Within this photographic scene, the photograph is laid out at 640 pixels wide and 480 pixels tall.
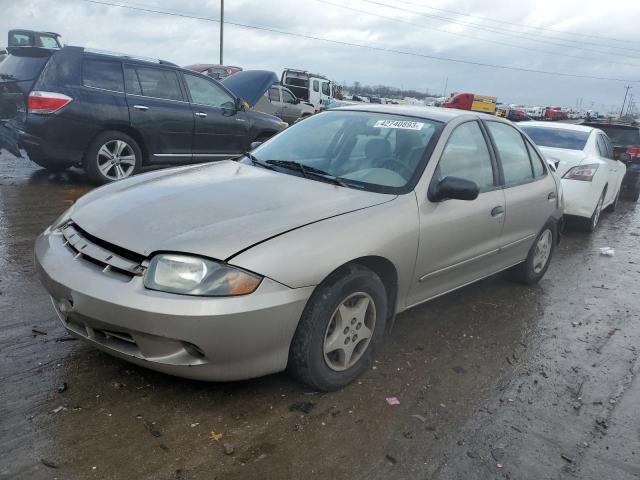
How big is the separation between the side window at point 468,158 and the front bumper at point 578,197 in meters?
3.82

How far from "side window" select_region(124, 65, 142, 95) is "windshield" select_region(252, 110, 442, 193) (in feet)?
13.9

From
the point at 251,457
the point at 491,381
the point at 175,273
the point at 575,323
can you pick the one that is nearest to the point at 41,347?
the point at 175,273

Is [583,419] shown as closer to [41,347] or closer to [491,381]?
[491,381]

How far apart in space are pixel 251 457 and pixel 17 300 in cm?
231

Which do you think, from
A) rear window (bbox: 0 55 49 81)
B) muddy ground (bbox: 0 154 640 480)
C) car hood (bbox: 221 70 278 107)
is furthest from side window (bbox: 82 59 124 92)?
muddy ground (bbox: 0 154 640 480)

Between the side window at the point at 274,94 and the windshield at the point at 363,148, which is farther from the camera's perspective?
the side window at the point at 274,94

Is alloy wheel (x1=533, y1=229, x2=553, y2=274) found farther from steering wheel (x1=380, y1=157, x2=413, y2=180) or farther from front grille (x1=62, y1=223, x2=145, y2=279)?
front grille (x1=62, y1=223, x2=145, y2=279)

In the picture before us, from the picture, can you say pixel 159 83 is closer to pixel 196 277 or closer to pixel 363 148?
pixel 363 148

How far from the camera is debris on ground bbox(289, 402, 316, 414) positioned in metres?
2.77

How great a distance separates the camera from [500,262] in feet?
14.3

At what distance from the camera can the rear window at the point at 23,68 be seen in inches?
317

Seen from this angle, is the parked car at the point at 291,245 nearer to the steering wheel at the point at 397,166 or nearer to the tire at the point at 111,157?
the steering wheel at the point at 397,166

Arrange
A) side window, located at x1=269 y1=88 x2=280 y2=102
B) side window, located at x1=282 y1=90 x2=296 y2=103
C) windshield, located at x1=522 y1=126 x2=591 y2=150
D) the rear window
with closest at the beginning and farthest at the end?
windshield, located at x1=522 y1=126 x2=591 y2=150, the rear window, side window, located at x1=269 y1=88 x2=280 y2=102, side window, located at x1=282 y1=90 x2=296 y2=103

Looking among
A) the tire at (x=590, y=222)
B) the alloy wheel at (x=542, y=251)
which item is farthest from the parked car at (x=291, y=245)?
the tire at (x=590, y=222)
